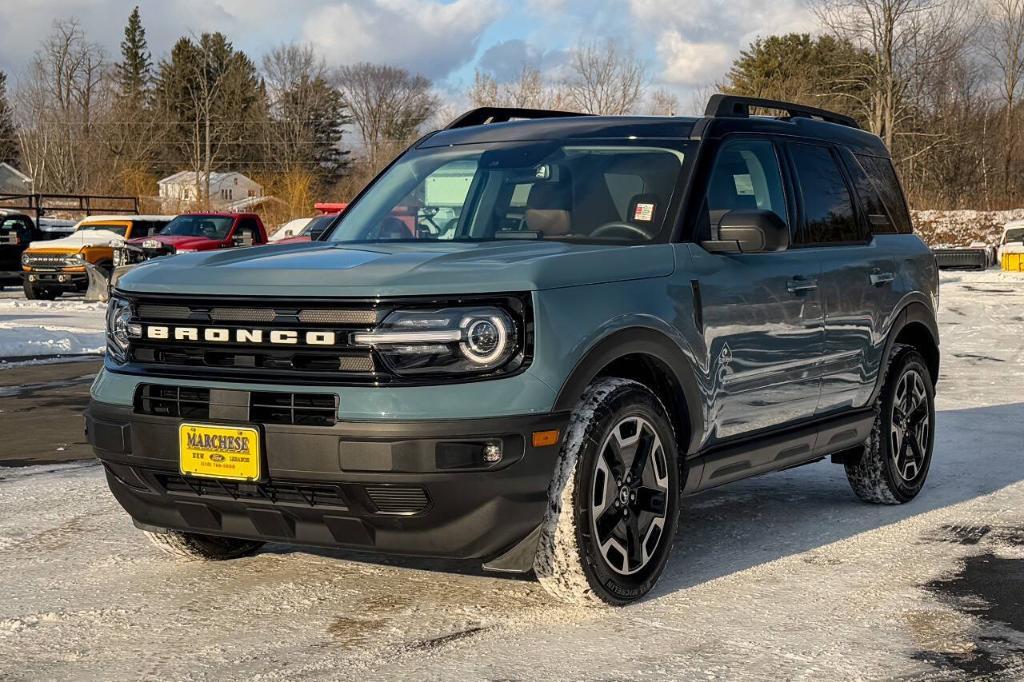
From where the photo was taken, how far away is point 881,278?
270 inches

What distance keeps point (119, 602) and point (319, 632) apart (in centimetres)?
91

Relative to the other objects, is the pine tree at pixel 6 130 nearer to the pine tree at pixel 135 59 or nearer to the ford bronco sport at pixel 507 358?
the pine tree at pixel 135 59

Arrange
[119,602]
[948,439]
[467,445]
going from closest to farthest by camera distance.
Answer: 1. [467,445]
2. [119,602]
3. [948,439]

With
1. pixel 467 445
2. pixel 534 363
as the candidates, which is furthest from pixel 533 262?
pixel 467 445

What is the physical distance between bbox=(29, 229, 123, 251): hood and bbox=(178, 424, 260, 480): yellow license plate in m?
24.7

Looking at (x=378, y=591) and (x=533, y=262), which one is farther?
(x=378, y=591)

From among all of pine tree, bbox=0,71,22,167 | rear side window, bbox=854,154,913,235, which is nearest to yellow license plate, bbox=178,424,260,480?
rear side window, bbox=854,154,913,235

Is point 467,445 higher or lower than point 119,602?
higher

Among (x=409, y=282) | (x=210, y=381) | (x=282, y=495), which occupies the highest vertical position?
(x=409, y=282)

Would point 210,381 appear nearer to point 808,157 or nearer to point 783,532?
point 783,532

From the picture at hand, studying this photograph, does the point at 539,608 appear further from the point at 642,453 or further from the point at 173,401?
the point at 173,401

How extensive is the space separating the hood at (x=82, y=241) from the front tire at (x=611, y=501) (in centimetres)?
2484

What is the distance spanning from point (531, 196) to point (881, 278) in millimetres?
2123

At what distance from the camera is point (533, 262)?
4.63 m
